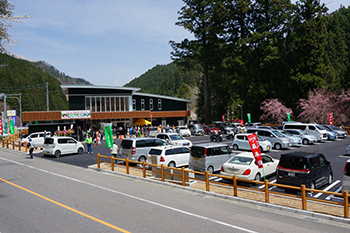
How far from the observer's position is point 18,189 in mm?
14023

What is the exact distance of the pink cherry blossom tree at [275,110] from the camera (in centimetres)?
5131

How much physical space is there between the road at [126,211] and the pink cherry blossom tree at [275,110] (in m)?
41.2

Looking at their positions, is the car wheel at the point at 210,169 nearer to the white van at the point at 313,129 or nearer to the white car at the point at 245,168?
the white car at the point at 245,168

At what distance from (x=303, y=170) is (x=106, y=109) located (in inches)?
1730

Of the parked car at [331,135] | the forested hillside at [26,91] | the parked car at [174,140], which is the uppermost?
the forested hillside at [26,91]

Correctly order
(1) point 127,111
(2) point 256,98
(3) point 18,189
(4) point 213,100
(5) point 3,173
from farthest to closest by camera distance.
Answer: (4) point 213,100 < (2) point 256,98 < (1) point 127,111 < (5) point 3,173 < (3) point 18,189

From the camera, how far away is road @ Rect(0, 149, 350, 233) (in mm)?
8750

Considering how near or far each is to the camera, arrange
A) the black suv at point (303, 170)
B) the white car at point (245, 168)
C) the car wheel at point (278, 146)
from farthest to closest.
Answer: the car wheel at point (278, 146) → the white car at point (245, 168) → the black suv at point (303, 170)

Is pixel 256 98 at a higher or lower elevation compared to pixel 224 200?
higher

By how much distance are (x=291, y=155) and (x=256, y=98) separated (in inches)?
1755

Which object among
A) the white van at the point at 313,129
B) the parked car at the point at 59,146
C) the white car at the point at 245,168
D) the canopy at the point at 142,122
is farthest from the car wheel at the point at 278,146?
the canopy at the point at 142,122

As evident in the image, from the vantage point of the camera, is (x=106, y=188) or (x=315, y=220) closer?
(x=315, y=220)

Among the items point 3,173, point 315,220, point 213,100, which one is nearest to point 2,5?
point 3,173

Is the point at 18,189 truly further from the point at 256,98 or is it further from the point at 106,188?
the point at 256,98
